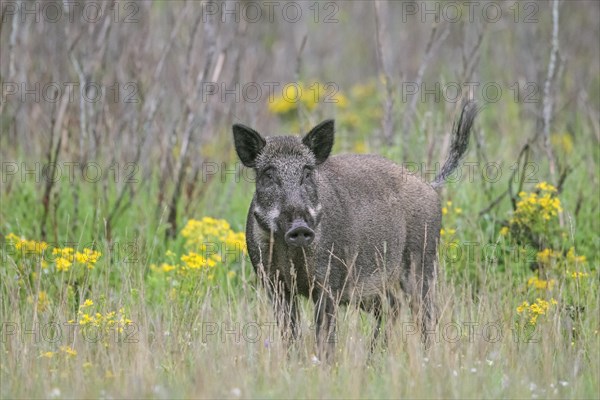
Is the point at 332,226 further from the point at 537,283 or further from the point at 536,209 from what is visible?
the point at 536,209

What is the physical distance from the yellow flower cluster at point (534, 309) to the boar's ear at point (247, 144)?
1.80 meters

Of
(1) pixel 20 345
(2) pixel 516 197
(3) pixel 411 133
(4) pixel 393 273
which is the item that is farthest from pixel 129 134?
(1) pixel 20 345

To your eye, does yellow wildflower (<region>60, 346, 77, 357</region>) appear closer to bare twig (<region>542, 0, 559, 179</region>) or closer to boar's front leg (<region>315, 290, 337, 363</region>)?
boar's front leg (<region>315, 290, 337, 363</region>)

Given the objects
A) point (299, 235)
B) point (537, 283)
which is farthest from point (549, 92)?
point (299, 235)

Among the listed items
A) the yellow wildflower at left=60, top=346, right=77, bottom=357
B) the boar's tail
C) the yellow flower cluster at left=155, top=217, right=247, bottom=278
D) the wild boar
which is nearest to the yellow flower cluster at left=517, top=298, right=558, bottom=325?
the wild boar

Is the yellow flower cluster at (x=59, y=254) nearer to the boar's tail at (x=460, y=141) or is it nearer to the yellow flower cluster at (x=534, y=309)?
the boar's tail at (x=460, y=141)

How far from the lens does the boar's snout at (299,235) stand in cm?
548

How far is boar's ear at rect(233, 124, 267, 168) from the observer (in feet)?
19.6

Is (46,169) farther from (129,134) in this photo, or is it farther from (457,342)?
(457,342)

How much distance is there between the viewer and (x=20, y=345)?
5.37 metres

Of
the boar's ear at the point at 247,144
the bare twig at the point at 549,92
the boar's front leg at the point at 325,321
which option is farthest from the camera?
the bare twig at the point at 549,92

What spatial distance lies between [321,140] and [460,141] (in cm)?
132

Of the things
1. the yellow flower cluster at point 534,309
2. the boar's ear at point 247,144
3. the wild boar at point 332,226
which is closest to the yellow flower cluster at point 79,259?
the wild boar at point 332,226

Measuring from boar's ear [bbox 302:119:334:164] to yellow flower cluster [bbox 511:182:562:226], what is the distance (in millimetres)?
2184
